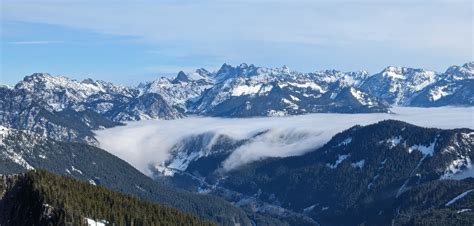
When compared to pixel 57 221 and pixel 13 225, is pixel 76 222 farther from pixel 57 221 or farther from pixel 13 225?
pixel 13 225

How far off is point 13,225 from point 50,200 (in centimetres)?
1095

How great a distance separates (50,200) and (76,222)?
36.7ft

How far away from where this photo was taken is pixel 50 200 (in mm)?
198875

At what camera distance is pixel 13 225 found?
645ft

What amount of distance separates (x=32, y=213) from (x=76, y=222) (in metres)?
13.7

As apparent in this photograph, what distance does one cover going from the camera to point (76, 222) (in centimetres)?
19262

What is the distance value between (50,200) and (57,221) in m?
8.27

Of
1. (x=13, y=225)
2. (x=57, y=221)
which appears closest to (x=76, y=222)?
(x=57, y=221)

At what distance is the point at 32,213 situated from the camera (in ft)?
650

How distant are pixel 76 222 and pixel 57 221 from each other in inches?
187

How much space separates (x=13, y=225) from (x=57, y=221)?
12677 millimetres

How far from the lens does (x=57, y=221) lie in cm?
19275

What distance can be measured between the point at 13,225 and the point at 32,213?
17.9 ft
